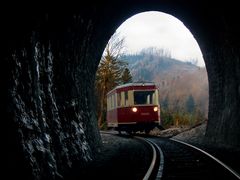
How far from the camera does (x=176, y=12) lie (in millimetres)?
19797

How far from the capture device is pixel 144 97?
25.5m

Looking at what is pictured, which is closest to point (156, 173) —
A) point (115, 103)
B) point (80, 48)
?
point (80, 48)

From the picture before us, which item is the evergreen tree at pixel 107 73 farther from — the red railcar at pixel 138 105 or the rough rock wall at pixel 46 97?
the rough rock wall at pixel 46 97

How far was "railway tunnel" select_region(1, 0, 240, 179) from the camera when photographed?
7305 millimetres

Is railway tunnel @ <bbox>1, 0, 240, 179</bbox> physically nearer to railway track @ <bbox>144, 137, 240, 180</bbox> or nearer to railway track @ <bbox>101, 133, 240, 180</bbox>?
railway track @ <bbox>101, 133, 240, 180</bbox>

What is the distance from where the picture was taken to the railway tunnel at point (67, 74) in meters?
7.30

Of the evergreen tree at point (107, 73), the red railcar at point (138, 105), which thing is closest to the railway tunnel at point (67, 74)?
the red railcar at point (138, 105)

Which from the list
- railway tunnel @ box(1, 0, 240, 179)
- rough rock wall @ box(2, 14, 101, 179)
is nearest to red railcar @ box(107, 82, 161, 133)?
railway tunnel @ box(1, 0, 240, 179)

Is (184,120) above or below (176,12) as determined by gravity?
below

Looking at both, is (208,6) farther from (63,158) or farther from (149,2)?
(63,158)

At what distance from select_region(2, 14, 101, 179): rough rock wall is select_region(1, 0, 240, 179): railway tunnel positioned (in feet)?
0.05

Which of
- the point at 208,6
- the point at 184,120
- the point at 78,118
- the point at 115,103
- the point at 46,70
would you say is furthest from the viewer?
the point at 184,120

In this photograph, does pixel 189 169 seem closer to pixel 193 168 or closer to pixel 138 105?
pixel 193 168

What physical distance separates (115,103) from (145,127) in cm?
233
